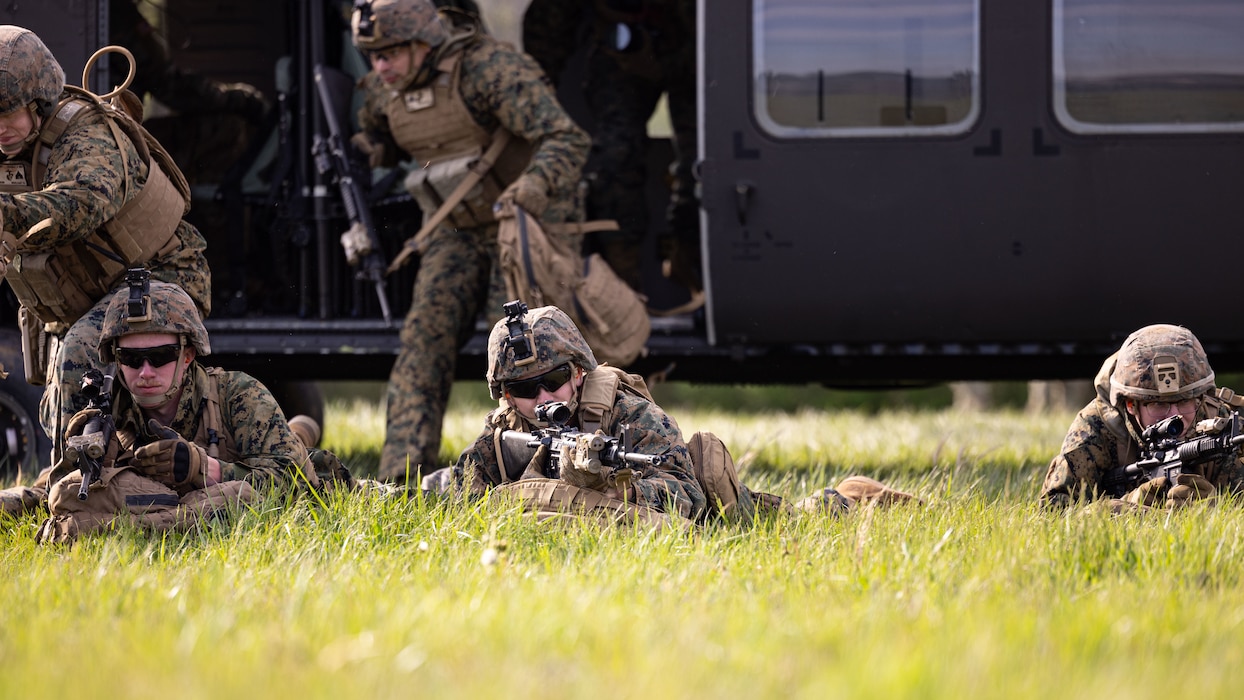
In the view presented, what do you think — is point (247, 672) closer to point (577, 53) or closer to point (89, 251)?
point (89, 251)

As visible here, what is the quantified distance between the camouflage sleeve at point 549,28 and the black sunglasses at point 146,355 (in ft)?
10.2

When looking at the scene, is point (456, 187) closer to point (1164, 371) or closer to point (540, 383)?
point (540, 383)

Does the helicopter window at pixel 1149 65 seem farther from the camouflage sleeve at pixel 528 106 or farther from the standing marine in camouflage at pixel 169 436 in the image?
the standing marine in camouflage at pixel 169 436

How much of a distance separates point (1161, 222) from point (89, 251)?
403 cm

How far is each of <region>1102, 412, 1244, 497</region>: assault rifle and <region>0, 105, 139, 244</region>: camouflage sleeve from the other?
3.35 meters

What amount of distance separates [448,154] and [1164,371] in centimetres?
311

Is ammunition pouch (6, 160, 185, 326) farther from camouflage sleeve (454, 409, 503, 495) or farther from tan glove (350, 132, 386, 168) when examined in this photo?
tan glove (350, 132, 386, 168)

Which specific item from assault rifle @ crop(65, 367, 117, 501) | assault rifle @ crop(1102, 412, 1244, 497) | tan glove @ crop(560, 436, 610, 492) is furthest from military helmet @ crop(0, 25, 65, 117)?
assault rifle @ crop(1102, 412, 1244, 497)

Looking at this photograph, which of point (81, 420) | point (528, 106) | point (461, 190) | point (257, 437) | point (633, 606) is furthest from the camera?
point (461, 190)

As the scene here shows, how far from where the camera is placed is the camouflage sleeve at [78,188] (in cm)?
438

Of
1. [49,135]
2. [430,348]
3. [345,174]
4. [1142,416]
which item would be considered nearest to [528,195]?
[430,348]

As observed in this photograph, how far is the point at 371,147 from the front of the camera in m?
6.36

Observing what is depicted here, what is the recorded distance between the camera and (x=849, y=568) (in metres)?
3.73

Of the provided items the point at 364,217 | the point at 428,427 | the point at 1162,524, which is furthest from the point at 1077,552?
the point at 364,217
